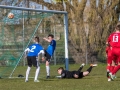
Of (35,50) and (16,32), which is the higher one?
(16,32)

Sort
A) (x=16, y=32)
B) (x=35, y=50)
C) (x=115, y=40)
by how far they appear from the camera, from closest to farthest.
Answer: (x=115, y=40) → (x=35, y=50) → (x=16, y=32)

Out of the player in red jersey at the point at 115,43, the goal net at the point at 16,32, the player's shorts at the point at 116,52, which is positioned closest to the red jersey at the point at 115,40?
the player in red jersey at the point at 115,43

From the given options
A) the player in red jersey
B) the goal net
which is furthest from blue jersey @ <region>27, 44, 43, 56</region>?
the player in red jersey

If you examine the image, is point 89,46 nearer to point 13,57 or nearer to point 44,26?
point 44,26

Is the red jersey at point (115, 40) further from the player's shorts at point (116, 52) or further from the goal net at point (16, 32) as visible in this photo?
the goal net at point (16, 32)

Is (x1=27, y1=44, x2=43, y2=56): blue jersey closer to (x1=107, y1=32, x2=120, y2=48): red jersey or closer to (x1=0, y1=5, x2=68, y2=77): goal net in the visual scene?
(x1=0, y1=5, x2=68, y2=77): goal net

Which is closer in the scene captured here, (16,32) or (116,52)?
(116,52)

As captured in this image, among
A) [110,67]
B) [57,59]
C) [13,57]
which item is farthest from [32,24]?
[110,67]

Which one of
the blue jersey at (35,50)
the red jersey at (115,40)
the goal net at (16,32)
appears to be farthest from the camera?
the goal net at (16,32)

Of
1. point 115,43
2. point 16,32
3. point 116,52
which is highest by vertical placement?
point 16,32

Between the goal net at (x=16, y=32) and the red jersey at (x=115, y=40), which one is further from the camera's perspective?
the goal net at (x=16, y=32)

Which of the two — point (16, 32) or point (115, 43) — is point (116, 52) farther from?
point (16, 32)

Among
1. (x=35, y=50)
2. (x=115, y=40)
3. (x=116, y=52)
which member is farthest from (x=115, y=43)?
(x=35, y=50)

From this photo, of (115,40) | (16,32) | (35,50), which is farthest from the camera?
(16,32)
